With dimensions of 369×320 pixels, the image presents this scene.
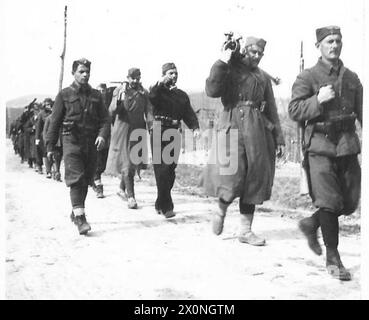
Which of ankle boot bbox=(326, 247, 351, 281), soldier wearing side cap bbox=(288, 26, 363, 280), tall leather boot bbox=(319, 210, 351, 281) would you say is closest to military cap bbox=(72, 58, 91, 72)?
soldier wearing side cap bbox=(288, 26, 363, 280)

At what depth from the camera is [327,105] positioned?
4.37 meters

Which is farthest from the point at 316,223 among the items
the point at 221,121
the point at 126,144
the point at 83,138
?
the point at 126,144

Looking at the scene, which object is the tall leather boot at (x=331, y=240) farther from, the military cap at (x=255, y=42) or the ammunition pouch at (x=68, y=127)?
the ammunition pouch at (x=68, y=127)

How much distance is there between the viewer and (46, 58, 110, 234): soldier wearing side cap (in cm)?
587

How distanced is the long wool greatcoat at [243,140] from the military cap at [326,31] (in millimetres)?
1027

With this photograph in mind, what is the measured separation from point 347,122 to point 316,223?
91 cm

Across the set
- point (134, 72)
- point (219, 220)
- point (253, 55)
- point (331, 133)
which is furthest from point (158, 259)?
point (134, 72)

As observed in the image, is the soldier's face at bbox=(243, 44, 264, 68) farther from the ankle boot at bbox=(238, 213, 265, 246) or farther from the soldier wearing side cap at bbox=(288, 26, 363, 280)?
the ankle boot at bbox=(238, 213, 265, 246)

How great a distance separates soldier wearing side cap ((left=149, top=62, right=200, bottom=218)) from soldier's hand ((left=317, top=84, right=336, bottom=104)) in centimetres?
268

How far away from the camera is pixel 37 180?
1093 cm

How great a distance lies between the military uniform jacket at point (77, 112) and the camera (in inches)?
231

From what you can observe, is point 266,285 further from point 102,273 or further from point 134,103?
point 134,103

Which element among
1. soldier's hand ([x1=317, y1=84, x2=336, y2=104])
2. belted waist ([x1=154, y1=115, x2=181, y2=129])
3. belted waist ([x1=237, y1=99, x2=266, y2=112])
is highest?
soldier's hand ([x1=317, y1=84, x2=336, y2=104])

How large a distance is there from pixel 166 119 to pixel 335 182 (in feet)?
9.58
